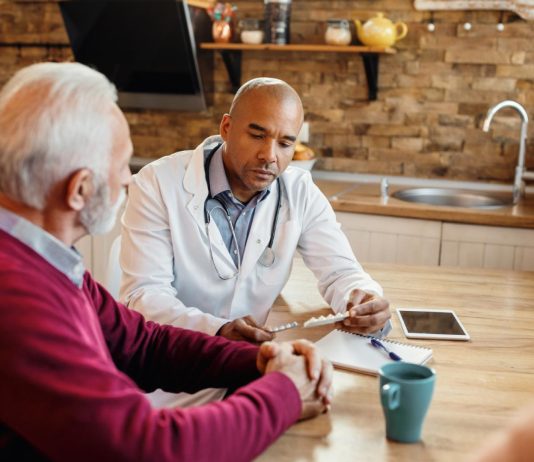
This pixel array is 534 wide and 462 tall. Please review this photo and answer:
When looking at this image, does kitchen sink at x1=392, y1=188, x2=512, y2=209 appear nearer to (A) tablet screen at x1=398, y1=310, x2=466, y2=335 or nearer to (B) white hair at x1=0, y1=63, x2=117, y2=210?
(A) tablet screen at x1=398, y1=310, x2=466, y2=335

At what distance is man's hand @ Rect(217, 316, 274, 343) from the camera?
1.54 metres

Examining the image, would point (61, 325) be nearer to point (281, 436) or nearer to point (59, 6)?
point (281, 436)

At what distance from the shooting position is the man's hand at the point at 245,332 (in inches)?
60.6

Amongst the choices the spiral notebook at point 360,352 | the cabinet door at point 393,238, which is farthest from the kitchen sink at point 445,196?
the spiral notebook at point 360,352

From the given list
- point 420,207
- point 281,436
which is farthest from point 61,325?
point 420,207

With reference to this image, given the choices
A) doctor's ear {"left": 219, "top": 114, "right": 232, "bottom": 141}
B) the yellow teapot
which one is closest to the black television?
the yellow teapot

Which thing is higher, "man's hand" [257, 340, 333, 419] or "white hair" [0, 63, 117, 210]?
"white hair" [0, 63, 117, 210]

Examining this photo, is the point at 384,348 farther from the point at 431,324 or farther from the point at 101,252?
the point at 101,252

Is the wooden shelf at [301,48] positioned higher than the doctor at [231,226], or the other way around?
the wooden shelf at [301,48]

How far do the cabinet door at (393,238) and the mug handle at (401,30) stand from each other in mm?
893

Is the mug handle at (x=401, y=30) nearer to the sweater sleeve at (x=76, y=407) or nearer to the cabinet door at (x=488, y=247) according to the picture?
the cabinet door at (x=488, y=247)

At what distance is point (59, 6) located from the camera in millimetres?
3773

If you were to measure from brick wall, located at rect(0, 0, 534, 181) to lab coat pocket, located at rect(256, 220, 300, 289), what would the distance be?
1.72m

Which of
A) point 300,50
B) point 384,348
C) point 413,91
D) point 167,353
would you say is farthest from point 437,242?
point 167,353
